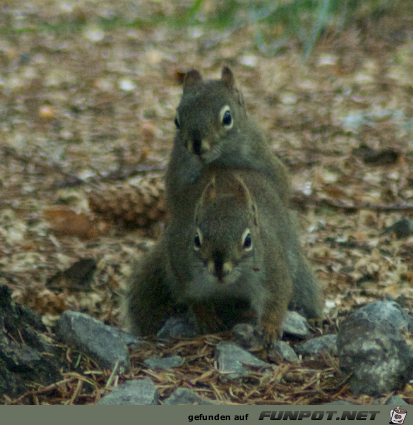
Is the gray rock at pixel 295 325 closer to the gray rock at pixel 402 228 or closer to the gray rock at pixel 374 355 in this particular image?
the gray rock at pixel 374 355

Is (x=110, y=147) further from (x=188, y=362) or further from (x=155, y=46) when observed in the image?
(x=188, y=362)

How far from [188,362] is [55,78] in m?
4.82

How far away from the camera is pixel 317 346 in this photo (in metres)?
2.58

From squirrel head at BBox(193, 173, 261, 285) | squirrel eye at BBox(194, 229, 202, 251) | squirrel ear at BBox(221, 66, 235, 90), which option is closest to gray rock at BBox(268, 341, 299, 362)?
squirrel head at BBox(193, 173, 261, 285)

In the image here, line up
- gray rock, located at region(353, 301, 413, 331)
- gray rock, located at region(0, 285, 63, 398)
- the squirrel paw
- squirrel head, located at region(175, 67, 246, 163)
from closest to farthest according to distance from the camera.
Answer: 1. gray rock, located at region(0, 285, 63, 398)
2. gray rock, located at region(353, 301, 413, 331)
3. the squirrel paw
4. squirrel head, located at region(175, 67, 246, 163)

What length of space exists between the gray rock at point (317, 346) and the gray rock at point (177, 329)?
510 mm

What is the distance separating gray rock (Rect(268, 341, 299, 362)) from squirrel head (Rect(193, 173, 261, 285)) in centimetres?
33

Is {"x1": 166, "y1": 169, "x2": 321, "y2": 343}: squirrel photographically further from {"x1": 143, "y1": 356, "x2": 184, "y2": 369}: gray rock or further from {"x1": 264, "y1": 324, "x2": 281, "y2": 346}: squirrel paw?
{"x1": 143, "y1": 356, "x2": 184, "y2": 369}: gray rock

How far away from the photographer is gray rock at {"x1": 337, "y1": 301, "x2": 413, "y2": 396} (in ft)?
6.94

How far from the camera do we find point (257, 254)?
2627mm

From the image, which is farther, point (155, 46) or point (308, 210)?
point (155, 46)

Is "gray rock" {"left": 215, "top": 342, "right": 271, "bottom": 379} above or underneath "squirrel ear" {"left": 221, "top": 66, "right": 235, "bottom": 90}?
underneath

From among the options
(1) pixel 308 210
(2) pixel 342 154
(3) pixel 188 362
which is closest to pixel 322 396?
(3) pixel 188 362

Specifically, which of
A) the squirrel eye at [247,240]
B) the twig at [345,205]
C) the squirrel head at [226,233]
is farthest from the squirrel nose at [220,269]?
the twig at [345,205]
